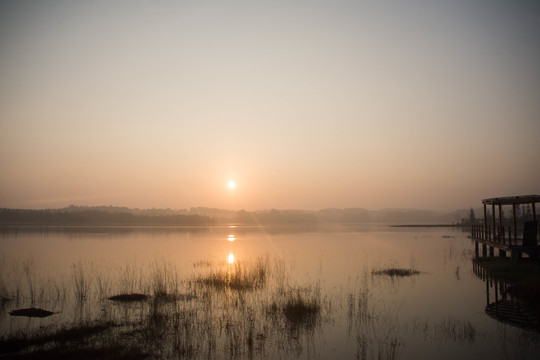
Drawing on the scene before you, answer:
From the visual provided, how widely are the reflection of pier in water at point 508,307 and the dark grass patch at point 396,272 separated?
14.7 ft

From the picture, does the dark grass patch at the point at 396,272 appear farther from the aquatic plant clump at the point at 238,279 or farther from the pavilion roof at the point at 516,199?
the aquatic plant clump at the point at 238,279

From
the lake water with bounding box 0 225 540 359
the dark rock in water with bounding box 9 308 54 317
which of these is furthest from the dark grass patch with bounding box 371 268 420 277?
the dark rock in water with bounding box 9 308 54 317

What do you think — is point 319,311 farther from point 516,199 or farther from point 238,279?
point 516,199

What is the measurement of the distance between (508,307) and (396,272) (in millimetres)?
9777

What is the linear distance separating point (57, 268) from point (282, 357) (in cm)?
2041

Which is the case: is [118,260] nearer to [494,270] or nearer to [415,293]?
[415,293]

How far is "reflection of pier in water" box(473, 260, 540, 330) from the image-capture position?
12.4 metres

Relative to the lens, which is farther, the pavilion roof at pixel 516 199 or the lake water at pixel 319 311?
the pavilion roof at pixel 516 199

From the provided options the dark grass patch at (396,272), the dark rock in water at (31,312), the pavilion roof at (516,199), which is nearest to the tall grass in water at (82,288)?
the dark rock in water at (31,312)

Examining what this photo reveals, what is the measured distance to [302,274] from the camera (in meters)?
23.5

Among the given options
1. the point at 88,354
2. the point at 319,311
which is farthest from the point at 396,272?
the point at 88,354

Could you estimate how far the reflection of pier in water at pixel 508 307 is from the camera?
40.7 ft

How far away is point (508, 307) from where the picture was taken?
1448 cm

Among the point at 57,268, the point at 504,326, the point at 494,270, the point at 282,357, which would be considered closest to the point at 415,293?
the point at 504,326
